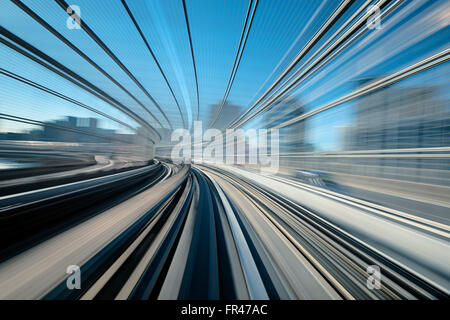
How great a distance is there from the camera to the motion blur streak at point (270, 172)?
1.11 m

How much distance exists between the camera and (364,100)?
290 centimetres

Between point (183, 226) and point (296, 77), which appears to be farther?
point (296, 77)

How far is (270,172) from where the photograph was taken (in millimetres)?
5957

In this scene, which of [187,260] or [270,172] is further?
[270,172]

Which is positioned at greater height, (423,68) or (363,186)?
(423,68)

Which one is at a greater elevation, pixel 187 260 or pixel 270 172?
pixel 270 172

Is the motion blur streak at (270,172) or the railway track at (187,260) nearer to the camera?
the railway track at (187,260)

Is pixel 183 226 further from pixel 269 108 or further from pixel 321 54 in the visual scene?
pixel 269 108

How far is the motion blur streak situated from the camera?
1109 millimetres

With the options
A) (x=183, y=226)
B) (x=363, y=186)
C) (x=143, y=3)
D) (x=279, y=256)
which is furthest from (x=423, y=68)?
(x=143, y=3)

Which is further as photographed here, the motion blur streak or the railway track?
the motion blur streak
